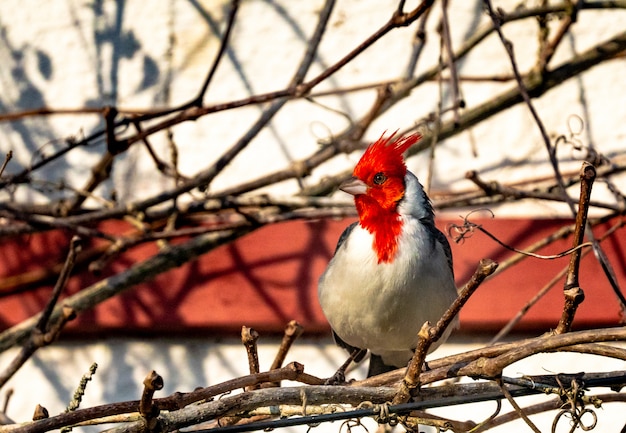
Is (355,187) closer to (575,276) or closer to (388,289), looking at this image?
(388,289)

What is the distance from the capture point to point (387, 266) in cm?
233

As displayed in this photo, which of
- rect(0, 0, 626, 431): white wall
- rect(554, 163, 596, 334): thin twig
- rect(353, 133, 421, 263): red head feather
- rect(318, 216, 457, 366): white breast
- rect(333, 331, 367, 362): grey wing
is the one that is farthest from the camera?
rect(0, 0, 626, 431): white wall

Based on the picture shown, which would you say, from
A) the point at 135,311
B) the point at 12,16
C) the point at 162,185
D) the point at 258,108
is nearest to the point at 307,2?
the point at 258,108

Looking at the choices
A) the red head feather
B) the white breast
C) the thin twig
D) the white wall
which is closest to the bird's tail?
the white breast

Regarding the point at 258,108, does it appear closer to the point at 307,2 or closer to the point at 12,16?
the point at 307,2

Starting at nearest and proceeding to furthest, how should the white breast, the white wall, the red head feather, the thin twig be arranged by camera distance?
1. the thin twig
2. the white breast
3. the red head feather
4. the white wall

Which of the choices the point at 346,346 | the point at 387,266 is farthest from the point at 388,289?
the point at 346,346

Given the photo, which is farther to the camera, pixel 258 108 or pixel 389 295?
pixel 258 108

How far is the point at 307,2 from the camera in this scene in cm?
361

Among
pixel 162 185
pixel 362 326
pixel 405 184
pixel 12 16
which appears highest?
pixel 12 16

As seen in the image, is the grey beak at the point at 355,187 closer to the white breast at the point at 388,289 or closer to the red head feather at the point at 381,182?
the red head feather at the point at 381,182

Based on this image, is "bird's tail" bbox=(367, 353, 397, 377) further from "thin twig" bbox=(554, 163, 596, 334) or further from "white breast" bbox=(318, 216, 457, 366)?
"thin twig" bbox=(554, 163, 596, 334)

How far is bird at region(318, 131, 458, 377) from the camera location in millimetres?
2318

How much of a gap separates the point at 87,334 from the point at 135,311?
0.21 metres
